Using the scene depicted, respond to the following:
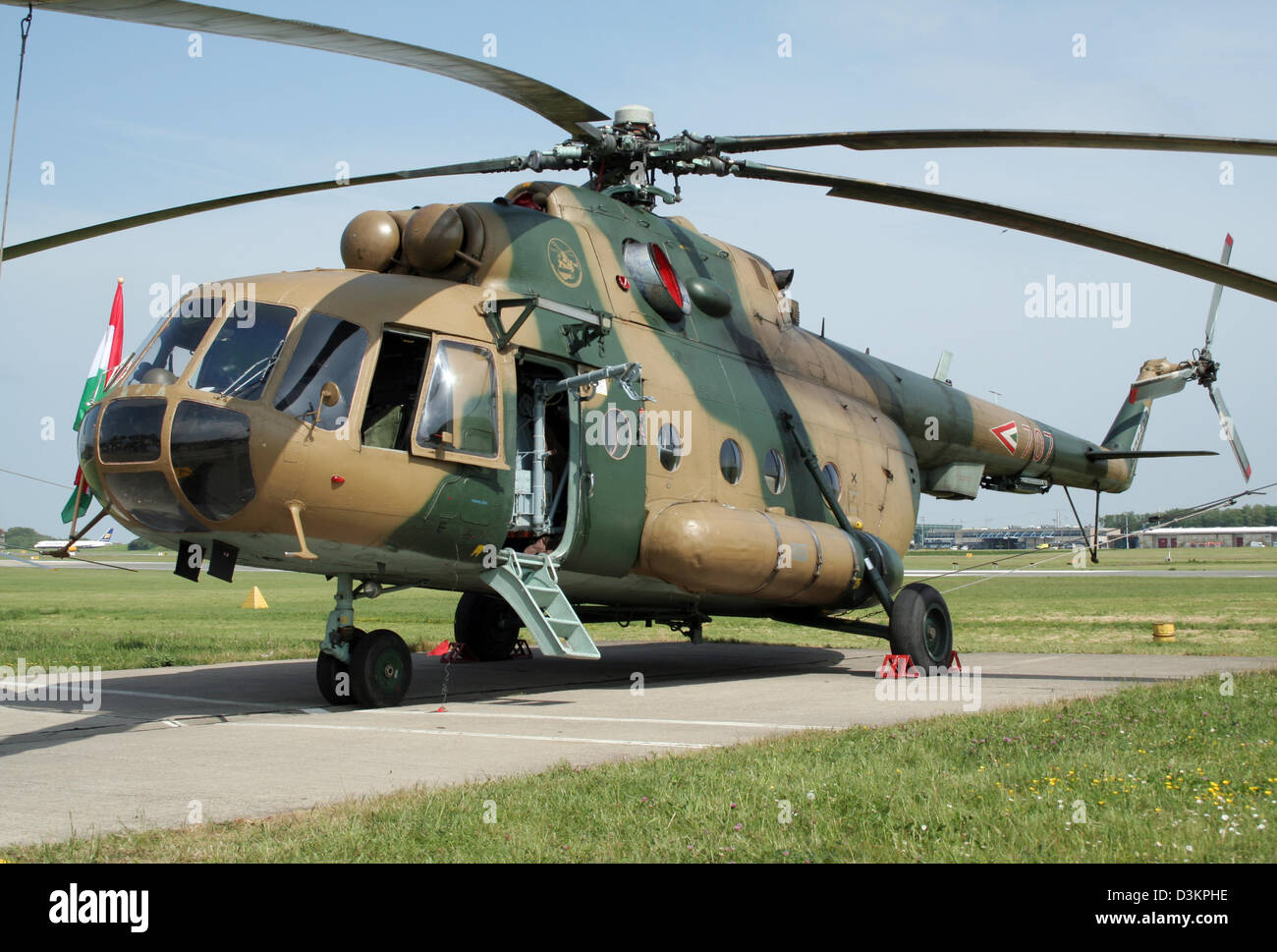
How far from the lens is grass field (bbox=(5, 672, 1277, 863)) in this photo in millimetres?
4852

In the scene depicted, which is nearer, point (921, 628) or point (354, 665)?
point (354, 665)

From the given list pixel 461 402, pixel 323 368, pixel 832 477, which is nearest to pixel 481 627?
pixel 832 477

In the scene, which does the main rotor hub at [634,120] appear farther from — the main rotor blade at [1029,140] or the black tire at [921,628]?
the black tire at [921,628]

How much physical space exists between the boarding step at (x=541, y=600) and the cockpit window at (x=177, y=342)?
325cm

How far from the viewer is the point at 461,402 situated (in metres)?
10.2

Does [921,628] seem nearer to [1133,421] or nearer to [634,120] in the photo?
[634,120]

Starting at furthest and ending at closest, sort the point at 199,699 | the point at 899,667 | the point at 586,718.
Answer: the point at 899,667, the point at 199,699, the point at 586,718

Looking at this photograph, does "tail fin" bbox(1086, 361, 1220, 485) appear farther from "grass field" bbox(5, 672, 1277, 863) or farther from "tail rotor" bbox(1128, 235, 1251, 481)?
"grass field" bbox(5, 672, 1277, 863)

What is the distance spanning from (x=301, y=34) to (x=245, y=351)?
3.21 meters

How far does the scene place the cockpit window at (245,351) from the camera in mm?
9016
